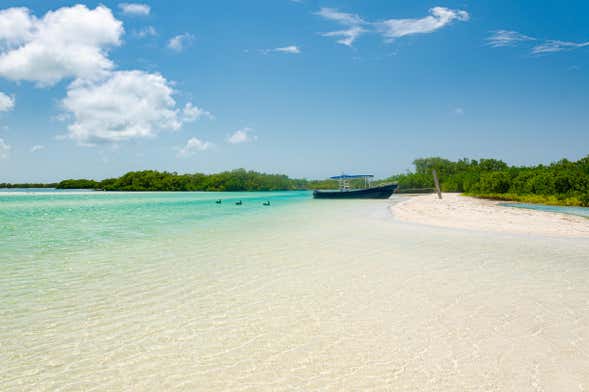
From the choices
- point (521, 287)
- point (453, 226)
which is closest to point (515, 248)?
point (521, 287)

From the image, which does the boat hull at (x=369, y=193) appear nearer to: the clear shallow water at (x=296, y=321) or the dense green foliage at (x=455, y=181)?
the dense green foliage at (x=455, y=181)

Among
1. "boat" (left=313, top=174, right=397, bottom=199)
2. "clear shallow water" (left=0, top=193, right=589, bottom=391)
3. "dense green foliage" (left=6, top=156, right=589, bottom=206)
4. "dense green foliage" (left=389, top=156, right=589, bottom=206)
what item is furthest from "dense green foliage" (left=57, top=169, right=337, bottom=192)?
"clear shallow water" (left=0, top=193, right=589, bottom=391)

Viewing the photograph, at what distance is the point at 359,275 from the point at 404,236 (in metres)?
6.25

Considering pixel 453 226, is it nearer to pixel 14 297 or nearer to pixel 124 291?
pixel 124 291

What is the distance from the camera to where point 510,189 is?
3956 cm

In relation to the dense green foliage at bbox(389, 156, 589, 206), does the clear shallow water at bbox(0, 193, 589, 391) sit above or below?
below

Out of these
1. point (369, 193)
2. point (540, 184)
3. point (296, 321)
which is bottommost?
point (296, 321)

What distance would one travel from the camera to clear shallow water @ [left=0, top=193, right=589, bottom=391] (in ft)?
10.3

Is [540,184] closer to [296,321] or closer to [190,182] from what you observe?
[296,321]

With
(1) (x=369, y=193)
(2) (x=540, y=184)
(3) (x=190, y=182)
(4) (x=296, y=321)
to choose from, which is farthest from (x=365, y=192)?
(3) (x=190, y=182)

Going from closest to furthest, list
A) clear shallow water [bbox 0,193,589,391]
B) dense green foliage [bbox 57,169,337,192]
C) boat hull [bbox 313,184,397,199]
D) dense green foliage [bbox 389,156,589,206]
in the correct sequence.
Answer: clear shallow water [bbox 0,193,589,391], dense green foliage [bbox 389,156,589,206], boat hull [bbox 313,184,397,199], dense green foliage [bbox 57,169,337,192]

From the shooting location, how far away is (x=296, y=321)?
4504mm

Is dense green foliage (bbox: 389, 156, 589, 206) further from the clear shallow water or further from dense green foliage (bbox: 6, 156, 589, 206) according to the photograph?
the clear shallow water

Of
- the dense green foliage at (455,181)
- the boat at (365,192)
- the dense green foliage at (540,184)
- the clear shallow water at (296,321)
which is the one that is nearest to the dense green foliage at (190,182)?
the dense green foliage at (455,181)
